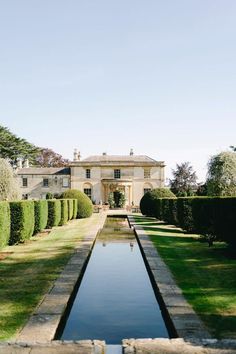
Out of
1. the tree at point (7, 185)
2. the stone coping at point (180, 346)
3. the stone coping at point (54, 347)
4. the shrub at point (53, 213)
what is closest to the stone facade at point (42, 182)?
the tree at point (7, 185)

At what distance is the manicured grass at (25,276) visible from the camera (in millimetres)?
6484

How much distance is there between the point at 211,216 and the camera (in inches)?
622

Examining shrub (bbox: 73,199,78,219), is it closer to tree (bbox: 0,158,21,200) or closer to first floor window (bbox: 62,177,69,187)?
tree (bbox: 0,158,21,200)

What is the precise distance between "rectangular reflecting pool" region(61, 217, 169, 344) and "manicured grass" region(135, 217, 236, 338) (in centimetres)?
72

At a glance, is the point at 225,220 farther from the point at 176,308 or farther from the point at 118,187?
the point at 118,187

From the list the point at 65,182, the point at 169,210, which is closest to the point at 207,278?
the point at 169,210

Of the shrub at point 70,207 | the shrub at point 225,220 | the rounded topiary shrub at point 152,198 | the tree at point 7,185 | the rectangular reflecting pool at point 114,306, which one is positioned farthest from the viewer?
the rounded topiary shrub at point 152,198

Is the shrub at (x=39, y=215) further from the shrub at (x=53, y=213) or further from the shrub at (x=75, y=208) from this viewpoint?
the shrub at (x=75, y=208)

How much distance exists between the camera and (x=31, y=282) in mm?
9109

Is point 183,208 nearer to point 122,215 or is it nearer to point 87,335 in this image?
point 87,335

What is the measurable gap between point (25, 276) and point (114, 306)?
2878 millimetres

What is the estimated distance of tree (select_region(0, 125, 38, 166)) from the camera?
61.0m

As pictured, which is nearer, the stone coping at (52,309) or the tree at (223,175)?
the stone coping at (52,309)

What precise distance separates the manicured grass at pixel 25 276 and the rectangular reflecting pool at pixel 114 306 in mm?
739
